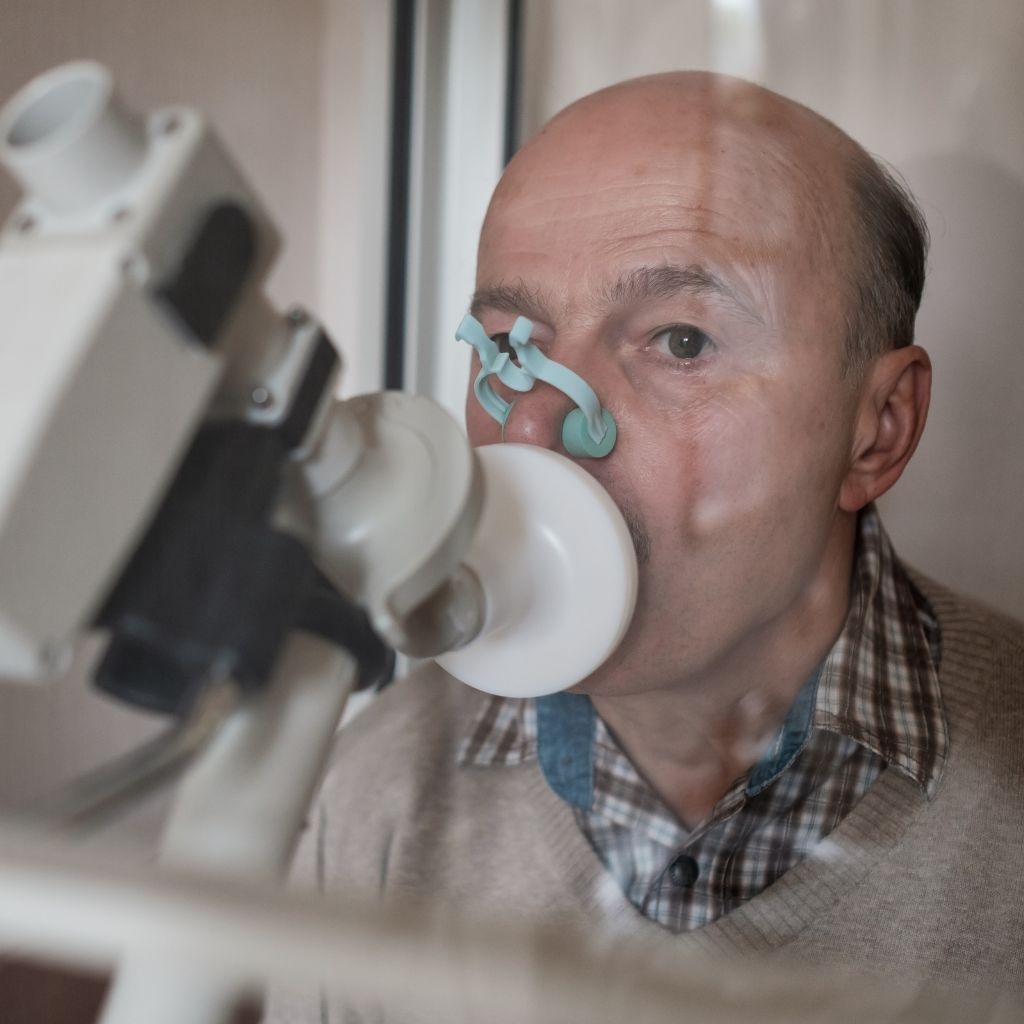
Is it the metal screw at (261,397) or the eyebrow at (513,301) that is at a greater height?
the metal screw at (261,397)

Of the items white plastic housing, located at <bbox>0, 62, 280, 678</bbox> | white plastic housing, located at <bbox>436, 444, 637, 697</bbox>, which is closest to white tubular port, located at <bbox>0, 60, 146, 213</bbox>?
white plastic housing, located at <bbox>0, 62, 280, 678</bbox>

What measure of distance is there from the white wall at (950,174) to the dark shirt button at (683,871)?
19 cm

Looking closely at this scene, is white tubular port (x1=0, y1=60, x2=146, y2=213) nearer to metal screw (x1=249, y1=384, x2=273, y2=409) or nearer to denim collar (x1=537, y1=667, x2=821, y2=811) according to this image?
metal screw (x1=249, y1=384, x2=273, y2=409)

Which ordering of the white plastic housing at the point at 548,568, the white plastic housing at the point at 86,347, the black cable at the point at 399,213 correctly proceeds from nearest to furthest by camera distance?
the white plastic housing at the point at 86,347
the white plastic housing at the point at 548,568
the black cable at the point at 399,213

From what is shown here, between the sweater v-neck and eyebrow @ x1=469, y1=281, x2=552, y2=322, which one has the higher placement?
eyebrow @ x1=469, y1=281, x2=552, y2=322

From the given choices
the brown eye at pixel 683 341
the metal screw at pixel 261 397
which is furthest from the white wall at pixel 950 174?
the metal screw at pixel 261 397

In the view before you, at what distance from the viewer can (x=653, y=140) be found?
1.64 feet

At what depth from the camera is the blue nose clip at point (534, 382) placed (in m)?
0.49

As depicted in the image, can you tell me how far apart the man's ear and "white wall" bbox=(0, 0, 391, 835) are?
25cm

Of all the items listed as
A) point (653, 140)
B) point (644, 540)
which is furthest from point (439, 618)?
point (653, 140)

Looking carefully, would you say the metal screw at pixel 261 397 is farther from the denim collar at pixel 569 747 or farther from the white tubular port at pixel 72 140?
the denim collar at pixel 569 747

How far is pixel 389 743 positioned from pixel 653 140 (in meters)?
0.36

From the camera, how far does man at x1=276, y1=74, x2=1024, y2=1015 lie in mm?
488

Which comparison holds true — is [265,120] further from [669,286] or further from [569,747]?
[569,747]
